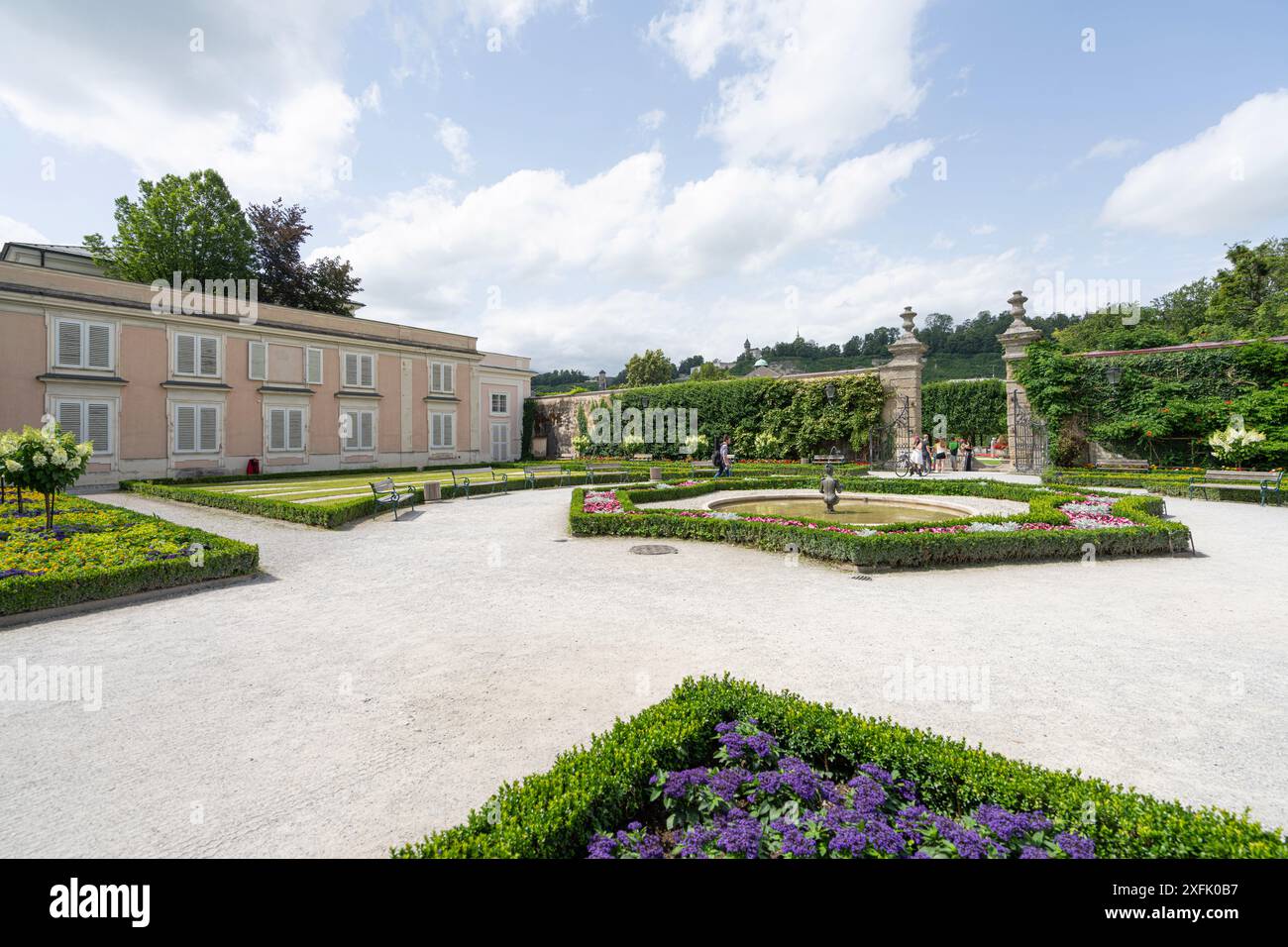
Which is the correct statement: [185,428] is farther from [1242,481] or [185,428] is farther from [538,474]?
[1242,481]

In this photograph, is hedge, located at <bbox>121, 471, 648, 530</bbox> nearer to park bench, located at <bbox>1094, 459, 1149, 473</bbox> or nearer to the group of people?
the group of people

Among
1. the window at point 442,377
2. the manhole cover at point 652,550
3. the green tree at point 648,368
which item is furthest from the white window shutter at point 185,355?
the green tree at point 648,368

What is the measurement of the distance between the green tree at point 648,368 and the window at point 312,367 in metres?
44.1

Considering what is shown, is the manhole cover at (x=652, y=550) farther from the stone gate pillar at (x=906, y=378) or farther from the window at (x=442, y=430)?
the window at (x=442, y=430)

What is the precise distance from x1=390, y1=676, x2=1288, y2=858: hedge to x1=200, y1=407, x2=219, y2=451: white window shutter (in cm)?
2732

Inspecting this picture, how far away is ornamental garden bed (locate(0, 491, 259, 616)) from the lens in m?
6.70

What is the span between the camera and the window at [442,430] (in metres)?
32.3

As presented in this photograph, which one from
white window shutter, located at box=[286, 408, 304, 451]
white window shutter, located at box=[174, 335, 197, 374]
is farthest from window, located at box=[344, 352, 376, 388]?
white window shutter, located at box=[174, 335, 197, 374]

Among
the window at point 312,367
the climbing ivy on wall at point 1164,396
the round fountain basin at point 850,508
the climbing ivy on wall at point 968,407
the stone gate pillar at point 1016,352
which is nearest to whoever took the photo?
the round fountain basin at point 850,508

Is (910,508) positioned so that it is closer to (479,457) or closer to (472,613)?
(472,613)

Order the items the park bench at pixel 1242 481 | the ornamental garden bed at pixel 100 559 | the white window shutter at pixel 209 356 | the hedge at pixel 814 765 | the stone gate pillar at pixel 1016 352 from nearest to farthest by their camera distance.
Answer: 1. the hedge at pixel 814 765
2. the ornamental garden bed at pixel 100 559
3. the park bench at pixel 1242 481
4. the stone gate pillar at pixel 1016 352
5. the white window shutter at pixel 209 356

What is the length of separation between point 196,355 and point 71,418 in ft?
15.6

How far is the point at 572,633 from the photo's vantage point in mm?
5898

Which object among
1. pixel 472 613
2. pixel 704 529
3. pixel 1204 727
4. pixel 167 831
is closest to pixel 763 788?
pixel 167 831
